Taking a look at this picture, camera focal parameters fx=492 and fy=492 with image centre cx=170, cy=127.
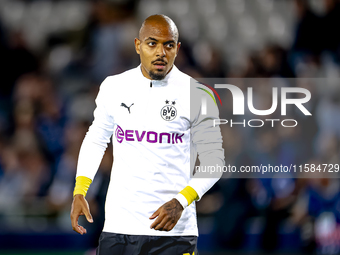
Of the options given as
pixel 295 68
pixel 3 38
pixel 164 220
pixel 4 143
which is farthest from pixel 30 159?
pixel 164 220

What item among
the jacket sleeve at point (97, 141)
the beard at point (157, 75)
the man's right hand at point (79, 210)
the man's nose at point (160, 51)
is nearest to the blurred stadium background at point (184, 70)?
the jacket sleeve at point (97, 141)

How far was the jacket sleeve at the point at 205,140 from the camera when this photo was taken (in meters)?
2.88

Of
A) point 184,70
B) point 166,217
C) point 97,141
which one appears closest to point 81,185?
point 97,141

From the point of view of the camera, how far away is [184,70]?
6656 millimetres

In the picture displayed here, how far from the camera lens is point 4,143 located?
673 cm

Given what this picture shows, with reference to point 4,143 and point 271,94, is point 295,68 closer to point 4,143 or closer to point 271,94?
point 271,94

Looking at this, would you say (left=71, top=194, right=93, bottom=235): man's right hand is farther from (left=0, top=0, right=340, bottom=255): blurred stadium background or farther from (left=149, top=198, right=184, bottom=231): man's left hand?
(left=0, top=0, right=340, bottom=255): blurred stadium background

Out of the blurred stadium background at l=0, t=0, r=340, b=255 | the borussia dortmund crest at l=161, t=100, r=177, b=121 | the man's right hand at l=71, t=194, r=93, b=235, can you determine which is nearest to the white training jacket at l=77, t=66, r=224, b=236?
the borussia dortmund crest at l=161, t=100, r=177, b=121

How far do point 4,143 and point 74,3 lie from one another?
313cm

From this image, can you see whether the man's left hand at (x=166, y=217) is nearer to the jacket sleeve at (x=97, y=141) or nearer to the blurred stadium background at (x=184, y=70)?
the jacket sleeve at (x=97, y=141)

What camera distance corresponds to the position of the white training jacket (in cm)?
292

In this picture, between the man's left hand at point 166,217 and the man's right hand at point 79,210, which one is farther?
the man's right hand at point 79,210

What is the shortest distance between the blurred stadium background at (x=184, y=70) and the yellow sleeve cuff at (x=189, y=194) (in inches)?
107

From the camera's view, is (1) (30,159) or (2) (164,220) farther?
(1) (30,159)
